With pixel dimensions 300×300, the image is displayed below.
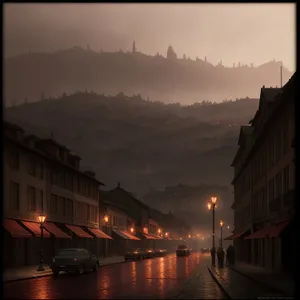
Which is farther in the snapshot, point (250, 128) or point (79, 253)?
point (250, 128)

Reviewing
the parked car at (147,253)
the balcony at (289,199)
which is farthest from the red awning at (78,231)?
the balcony at (289,199)

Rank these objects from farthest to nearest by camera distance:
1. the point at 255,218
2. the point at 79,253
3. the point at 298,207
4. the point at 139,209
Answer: the point at 139,209, the point at 255,218, the point at 79,253, the point at 298,207

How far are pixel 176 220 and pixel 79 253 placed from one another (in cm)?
15883

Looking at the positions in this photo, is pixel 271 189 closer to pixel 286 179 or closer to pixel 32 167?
pixel 286 179

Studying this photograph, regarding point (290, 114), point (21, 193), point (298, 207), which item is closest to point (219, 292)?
point (298, 207)

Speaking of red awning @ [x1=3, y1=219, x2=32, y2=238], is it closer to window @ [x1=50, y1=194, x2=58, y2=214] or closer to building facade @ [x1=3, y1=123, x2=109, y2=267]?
building facade @ [x1=3, y1=123, x2=109, y2=267]

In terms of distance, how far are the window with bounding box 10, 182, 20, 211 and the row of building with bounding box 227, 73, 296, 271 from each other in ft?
63.0

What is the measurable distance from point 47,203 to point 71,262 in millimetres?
18790

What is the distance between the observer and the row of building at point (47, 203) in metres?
43.3

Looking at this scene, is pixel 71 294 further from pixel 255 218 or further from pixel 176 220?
pixel 176 220

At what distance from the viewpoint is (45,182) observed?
174 feet

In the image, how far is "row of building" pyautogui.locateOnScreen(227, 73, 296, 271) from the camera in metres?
33.1

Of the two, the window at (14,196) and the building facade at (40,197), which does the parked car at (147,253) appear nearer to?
the building facade at (40,197)

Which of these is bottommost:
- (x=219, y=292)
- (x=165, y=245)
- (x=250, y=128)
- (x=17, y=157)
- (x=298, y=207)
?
(x=165, y=245)
